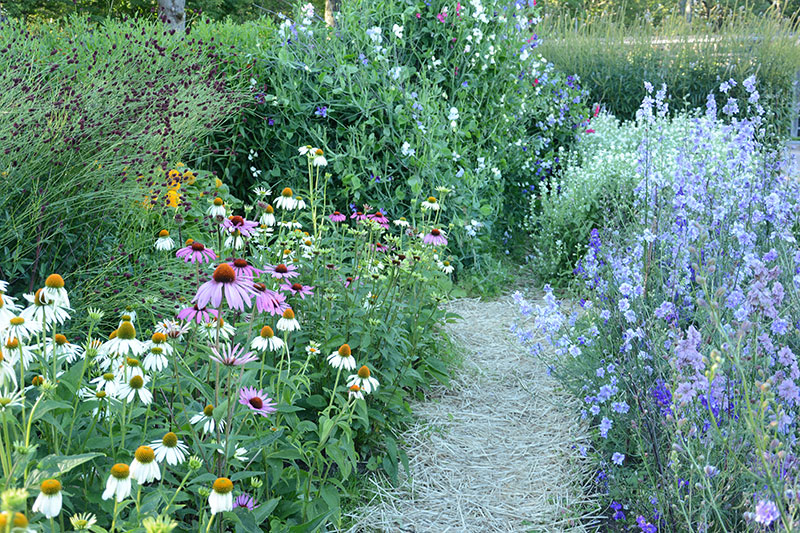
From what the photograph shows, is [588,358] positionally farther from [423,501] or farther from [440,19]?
[440,19]

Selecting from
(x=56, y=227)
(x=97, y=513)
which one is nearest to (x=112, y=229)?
(x=56, y=227)

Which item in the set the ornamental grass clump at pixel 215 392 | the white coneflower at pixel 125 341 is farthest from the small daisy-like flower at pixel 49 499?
the white coneflower at pixel 125 341

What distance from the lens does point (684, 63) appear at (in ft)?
29.5

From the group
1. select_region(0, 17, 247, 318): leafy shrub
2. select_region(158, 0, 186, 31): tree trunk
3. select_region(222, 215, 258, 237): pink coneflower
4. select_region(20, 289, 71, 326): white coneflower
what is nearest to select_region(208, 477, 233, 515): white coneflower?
select_region(20, 289, 71, 326): white coneflower

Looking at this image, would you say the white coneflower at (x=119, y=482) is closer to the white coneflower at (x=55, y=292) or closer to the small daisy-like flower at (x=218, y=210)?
the white coneflower at (x=55, y=292)

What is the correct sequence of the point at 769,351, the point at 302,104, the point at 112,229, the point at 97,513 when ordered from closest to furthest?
1. the point at 97,513
2. the point at 769,351
3. the point at 112,229
4. the point at 302,104

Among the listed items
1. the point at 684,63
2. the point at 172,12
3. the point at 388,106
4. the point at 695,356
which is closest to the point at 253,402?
the point at 695,356

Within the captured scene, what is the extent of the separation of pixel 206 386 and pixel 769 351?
1645 millimetres

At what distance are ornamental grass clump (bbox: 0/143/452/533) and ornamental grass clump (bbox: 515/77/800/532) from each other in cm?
78

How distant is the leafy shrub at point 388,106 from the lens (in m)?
4.71

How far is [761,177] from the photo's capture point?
11.0 ft

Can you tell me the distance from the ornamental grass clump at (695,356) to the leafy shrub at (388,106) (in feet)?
5.54

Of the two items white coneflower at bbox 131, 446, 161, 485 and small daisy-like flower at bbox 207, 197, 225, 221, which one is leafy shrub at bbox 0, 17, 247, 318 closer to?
small daisy-like flower at bbox 207, 197, 225, 221

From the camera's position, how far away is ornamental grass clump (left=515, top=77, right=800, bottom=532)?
1.79m
